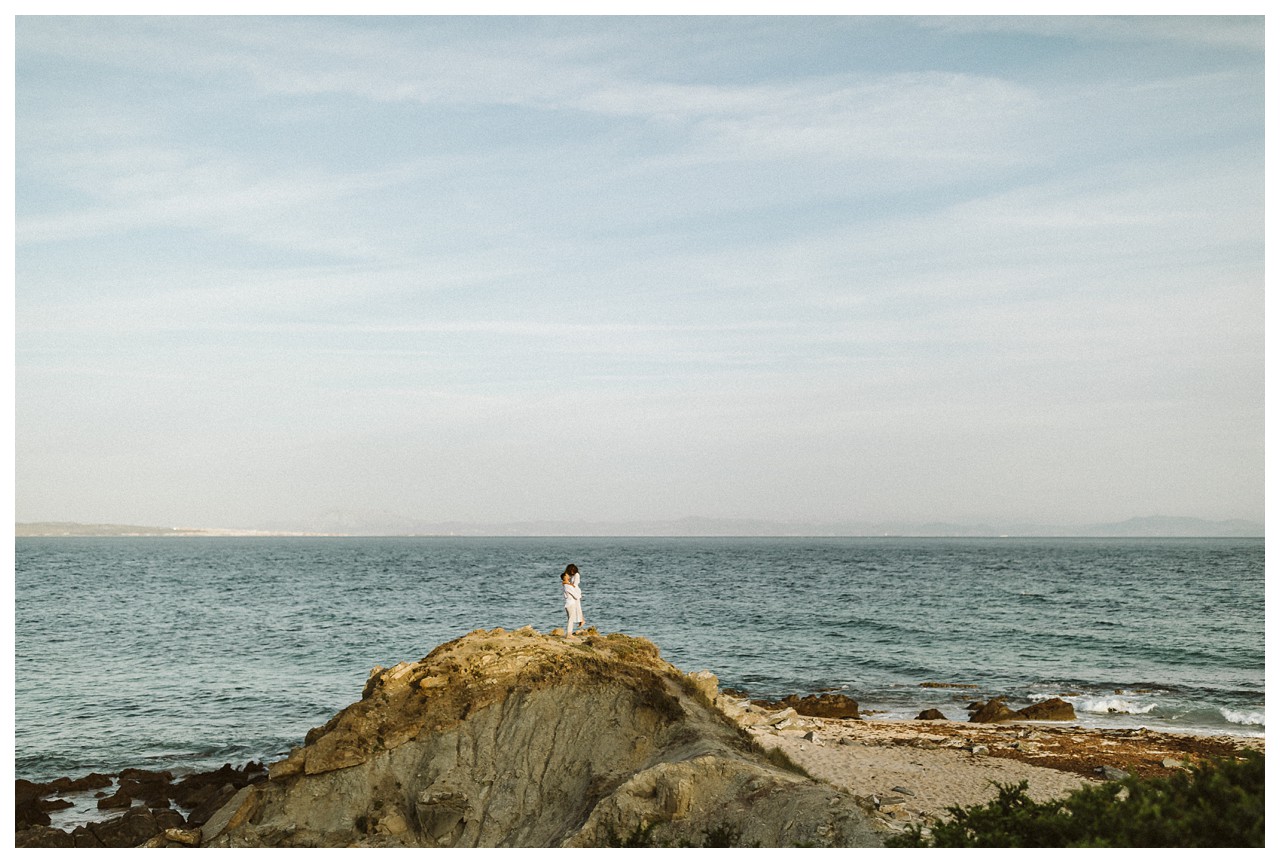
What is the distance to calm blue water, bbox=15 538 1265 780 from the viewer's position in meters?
29.6

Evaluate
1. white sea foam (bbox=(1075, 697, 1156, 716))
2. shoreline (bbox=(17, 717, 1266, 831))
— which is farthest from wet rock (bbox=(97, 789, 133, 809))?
white sea foam (bbox=(1075, 697, 1156, 716))

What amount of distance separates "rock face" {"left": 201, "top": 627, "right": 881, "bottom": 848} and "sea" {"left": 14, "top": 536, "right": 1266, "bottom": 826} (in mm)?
7842

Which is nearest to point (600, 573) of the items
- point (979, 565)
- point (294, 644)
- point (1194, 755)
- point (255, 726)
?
point (979, 565)

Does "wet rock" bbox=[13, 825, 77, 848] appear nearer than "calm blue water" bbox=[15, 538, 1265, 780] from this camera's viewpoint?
Yes

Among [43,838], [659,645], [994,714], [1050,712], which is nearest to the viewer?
[43,838]

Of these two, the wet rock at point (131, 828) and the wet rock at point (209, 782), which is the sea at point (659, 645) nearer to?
the wet rock at point (209, 782)

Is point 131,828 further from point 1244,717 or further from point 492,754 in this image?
point 1244,717

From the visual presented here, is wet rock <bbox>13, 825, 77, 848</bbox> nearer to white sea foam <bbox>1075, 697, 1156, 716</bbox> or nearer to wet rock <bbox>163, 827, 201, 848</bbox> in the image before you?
wet rock <bbox>163, 827, 201, 848</bbox>

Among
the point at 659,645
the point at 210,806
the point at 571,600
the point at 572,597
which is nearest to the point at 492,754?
the point at 571,600

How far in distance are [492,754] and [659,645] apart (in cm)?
2951

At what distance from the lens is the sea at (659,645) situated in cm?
2933

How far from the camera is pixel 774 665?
3925 cm

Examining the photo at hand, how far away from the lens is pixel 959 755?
2241 cm

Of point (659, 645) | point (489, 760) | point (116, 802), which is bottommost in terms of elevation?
point (659, 645)
